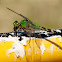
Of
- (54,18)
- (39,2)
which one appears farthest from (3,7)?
(54,18)

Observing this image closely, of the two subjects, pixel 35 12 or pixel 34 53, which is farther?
pixel 35 12

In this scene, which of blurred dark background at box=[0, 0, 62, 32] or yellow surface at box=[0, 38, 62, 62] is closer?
yellow surface at box=[0, 38, 62, 62]

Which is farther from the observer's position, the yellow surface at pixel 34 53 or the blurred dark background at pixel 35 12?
the blurred dark background at pixel 35 12

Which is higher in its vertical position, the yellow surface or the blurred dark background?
the blurred dark background

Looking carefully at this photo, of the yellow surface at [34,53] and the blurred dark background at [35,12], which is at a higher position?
the blurred dark background at [35,12]

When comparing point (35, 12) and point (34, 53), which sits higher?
point (35, 12)
